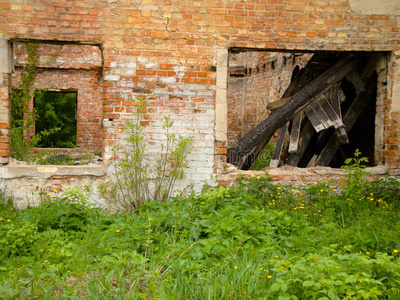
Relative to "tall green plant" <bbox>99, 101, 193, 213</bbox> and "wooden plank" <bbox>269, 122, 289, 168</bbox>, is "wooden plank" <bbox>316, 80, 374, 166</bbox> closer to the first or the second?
"wooden plank" <bbox>269, 122, 289, 168</bbox>

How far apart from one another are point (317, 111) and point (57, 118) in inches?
522

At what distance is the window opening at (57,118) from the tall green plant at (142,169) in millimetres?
12047

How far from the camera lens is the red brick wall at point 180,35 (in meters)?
4.65

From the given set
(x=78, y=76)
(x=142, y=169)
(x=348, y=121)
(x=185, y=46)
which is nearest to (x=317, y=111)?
(x=348, y=121)

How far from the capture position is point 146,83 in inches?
188

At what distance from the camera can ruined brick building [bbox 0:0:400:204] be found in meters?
4.65

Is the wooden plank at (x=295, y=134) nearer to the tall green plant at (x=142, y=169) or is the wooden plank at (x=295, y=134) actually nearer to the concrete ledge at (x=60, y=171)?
the tall green plant at (x=142, y=169)

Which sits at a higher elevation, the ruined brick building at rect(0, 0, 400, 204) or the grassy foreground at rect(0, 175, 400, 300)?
the ruined brick building at rect(0, 0, 400, 204)

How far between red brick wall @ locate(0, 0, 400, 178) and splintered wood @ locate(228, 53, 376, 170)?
919mm

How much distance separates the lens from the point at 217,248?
3086 mm

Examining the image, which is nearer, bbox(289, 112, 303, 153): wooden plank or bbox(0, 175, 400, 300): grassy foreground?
bbox(0, 175, 400, 300): grassy foreground

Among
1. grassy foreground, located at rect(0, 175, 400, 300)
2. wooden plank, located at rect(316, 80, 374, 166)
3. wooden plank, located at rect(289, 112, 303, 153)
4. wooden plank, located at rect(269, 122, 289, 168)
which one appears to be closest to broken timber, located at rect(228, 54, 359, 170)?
wooden plank, located at rect(289, 112, 303, 153)

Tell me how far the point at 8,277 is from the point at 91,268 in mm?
636

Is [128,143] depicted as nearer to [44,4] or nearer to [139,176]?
[139,176]
